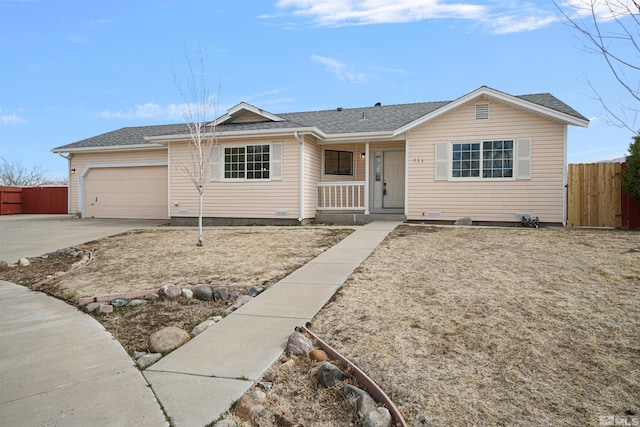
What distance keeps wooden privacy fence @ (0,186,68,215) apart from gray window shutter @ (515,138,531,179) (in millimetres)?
22677

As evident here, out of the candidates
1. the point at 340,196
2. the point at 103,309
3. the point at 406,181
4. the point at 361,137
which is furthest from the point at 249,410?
the point at 361,137

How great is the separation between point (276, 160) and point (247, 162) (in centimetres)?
110

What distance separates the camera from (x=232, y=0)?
911 centimetres

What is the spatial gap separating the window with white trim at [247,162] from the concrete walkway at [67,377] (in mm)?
8732

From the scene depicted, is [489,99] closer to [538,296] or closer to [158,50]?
[538,296]

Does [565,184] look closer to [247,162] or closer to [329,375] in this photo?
[247,162]

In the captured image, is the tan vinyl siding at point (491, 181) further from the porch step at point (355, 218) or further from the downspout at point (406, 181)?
the porch step at point (355, 218)

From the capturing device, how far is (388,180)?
13867 millimetres

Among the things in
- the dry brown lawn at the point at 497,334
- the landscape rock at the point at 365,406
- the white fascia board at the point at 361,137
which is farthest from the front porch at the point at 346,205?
the landscape rock at the point at 365,406

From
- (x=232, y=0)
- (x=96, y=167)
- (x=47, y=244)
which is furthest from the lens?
(x=96, y=167)

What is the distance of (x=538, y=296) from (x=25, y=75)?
2495 centimetres

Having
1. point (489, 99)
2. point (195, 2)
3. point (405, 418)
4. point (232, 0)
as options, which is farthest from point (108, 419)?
point (489, 99)

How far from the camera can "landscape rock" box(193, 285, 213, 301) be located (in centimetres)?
512

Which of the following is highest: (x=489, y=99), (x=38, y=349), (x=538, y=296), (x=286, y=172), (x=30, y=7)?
(x=30, y=7)
